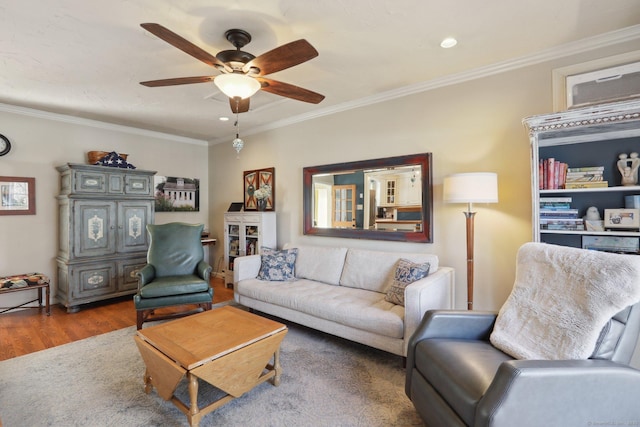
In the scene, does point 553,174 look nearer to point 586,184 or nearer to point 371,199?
point 586,184

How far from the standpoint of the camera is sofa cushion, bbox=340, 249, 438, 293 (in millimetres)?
2999

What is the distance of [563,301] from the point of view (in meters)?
1.65

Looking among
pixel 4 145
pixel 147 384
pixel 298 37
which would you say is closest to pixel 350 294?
pixel 147 384

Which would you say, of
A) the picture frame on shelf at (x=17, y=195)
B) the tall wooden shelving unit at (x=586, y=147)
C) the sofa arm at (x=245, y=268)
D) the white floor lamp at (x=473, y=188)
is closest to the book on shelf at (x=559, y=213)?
the tall wooden shelving unit at (x=586, y=147)

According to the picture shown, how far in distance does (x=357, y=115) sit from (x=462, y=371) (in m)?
2.92

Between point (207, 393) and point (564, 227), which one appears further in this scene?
point (564, 227)

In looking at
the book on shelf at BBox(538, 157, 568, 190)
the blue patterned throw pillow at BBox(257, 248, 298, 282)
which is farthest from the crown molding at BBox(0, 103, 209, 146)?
the book on shelf at BBox(538, 157, 568, 190)

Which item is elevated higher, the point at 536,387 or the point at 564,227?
the point at 564,227

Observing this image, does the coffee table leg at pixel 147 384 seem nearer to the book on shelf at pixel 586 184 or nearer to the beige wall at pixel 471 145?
the beige wall at pixel 471 145

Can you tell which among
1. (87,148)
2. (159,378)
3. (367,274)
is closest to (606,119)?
(367,274)

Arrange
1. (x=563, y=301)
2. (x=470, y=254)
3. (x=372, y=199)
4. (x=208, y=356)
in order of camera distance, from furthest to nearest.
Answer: (x=372, y=199) → (x=470, y=254) → (x=208, y=356) → (x=563, y=301)

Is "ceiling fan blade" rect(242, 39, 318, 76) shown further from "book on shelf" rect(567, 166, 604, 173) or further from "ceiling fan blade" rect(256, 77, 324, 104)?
"book on shelf" rect(567, 166, 604, 173)

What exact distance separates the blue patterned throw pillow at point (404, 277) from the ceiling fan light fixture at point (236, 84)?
1945 mm

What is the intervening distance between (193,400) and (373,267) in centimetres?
201
